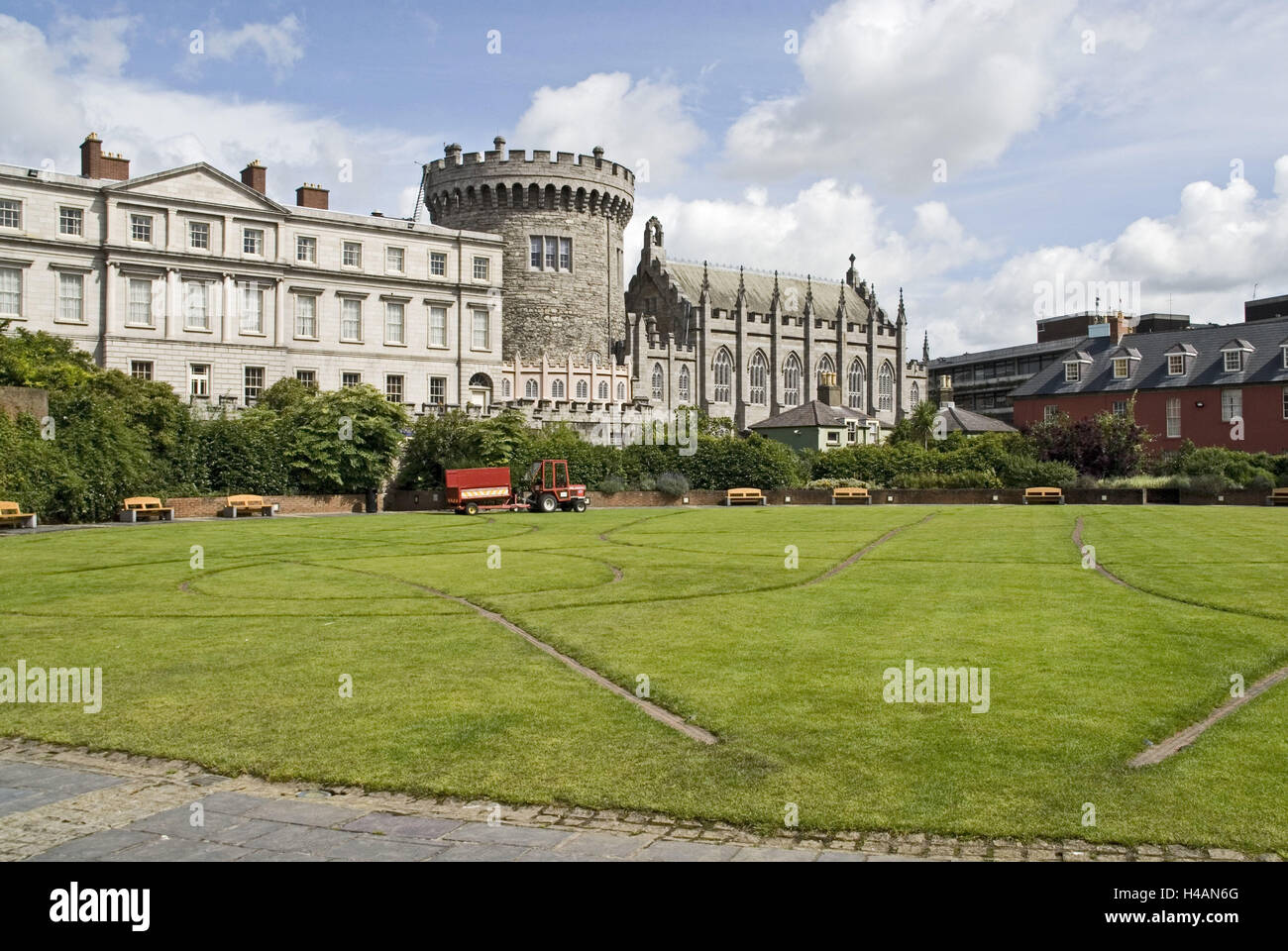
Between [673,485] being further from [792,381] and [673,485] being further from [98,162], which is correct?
[792,381]

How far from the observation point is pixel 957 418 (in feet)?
267

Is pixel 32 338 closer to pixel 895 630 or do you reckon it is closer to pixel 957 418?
pixel 895 630

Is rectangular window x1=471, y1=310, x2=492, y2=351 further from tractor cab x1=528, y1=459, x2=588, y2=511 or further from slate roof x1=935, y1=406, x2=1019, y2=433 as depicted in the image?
slate roof x1=935, y1=406, x2=1019, y2=433

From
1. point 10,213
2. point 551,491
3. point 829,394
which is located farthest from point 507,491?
point 829,394

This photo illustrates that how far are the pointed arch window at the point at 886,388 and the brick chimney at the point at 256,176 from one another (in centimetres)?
6086

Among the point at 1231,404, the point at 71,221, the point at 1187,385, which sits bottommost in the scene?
the point at 1231,404

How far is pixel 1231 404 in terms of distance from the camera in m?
66.4

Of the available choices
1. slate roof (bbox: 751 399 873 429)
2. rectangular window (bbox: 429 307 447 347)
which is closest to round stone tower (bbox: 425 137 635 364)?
rectangular window (bbox: 429 307 447 347)

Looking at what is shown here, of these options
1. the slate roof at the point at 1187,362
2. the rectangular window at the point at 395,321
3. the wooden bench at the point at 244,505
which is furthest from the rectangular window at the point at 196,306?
the slate roof at the point at 1187,362

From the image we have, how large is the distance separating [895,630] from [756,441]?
43150 mm

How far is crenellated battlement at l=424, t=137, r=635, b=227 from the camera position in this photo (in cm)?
7181

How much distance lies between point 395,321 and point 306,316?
5.43 meters

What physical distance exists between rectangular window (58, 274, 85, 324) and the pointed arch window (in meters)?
69.4

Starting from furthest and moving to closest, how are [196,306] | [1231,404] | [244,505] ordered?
[1231,404] → [196,306] → [244,505]
